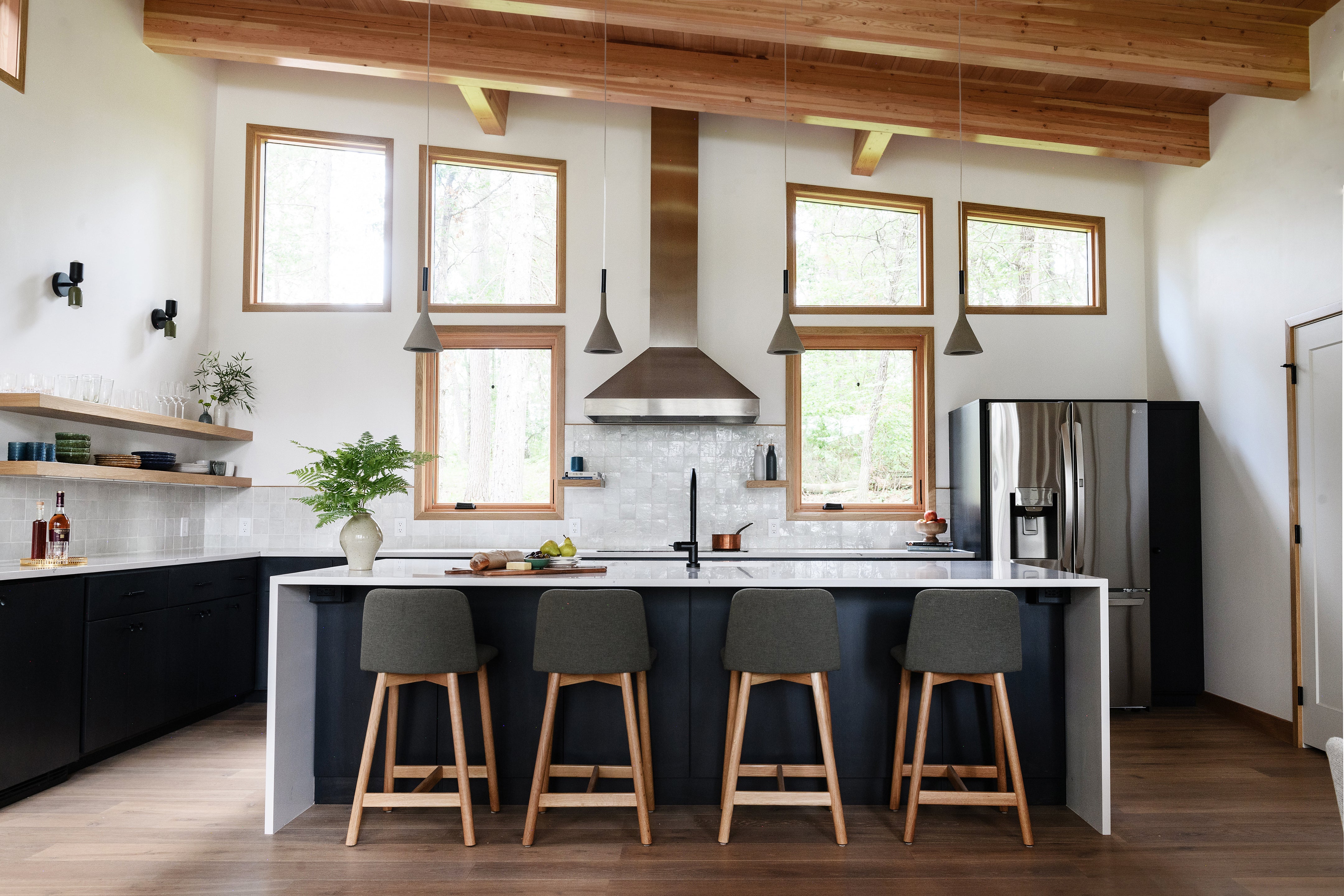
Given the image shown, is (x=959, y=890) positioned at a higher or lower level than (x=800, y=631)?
lower

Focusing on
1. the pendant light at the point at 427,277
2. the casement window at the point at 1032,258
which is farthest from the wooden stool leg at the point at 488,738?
the casement window at the point at 1032,258

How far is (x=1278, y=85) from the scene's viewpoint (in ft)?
14.1

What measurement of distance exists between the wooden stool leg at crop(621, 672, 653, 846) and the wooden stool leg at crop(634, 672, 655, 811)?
0.17 meters

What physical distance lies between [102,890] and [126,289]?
3.42m

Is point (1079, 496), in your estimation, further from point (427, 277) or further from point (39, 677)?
point (39, 677)

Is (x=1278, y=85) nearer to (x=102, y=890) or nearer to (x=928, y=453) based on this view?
(x=928, y=453)

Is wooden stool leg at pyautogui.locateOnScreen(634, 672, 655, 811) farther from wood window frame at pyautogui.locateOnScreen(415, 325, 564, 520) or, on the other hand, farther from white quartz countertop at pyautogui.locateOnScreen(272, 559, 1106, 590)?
wood window frame at pyautogui.locateOnScreen(415, 325, 564, 520)

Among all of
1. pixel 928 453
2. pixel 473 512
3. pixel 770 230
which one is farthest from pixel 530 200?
pixel 928 453

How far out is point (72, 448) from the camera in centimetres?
413

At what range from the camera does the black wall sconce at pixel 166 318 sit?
5.12 meters

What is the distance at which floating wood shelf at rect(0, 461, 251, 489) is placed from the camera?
384 cm

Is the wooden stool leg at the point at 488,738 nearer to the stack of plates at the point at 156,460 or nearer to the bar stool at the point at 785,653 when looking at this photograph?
the bar stool at the point at 785,653

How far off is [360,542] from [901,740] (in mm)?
2218

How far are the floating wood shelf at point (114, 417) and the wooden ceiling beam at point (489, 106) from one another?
2.50 meters
